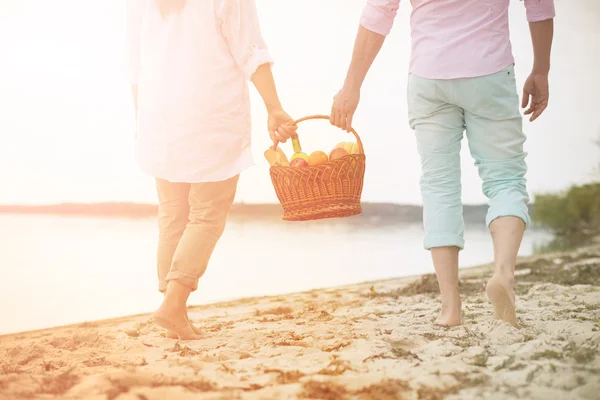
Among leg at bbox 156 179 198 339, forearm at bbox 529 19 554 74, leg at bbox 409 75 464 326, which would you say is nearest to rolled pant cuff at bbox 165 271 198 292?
leg at bbox 156 179 198 339

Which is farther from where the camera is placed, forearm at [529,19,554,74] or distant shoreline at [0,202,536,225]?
distant shoreline at [0,202,536,225]

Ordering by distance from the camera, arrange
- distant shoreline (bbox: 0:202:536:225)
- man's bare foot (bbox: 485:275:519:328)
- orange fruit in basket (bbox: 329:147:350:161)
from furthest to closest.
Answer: distant shoreline (bbox: 0:202:536:225), orange fruit in basket (bbox: 329:147:350:161), man's bare foot (bbox: 485:275:519:328)

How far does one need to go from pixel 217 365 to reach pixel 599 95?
31.7 ft

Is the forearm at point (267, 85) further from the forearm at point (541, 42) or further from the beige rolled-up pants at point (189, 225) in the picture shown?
the forearm at point (541, 42)

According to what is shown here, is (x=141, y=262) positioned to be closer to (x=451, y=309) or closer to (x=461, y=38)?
(x=451, y=309)

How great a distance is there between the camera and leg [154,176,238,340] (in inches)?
89.7

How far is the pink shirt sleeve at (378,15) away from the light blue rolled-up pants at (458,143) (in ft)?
0.70

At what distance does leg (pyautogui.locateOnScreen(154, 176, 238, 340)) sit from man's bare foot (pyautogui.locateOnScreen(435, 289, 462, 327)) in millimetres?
876

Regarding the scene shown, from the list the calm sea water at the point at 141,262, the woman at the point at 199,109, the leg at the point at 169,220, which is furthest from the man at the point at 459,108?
the calm sea water at the point at 141,262

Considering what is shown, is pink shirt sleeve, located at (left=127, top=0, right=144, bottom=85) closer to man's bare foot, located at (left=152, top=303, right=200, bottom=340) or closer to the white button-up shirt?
the white button-up shirt

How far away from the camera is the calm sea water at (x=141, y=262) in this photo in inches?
161

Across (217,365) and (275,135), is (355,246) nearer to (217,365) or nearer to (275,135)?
(275,135)

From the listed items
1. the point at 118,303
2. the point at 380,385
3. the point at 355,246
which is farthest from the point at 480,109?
the point at 355,246

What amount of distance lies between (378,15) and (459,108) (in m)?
0.44
